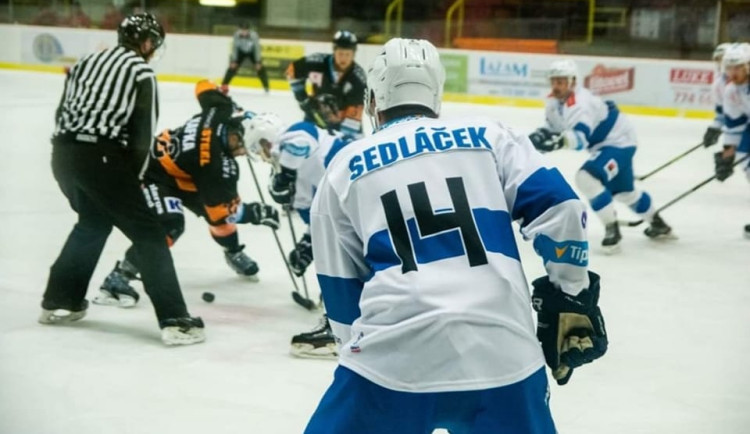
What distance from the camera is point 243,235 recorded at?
15.4 ft

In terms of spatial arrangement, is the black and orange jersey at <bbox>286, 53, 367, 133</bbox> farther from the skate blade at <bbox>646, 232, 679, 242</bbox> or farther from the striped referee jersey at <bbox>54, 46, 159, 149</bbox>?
the striped referee jersey at <bbox>54, 46, 159, 149</bbox>

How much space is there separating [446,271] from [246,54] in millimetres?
9992

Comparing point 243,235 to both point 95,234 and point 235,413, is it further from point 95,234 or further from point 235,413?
point 235,413

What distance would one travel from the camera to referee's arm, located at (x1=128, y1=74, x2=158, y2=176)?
9.75 feet

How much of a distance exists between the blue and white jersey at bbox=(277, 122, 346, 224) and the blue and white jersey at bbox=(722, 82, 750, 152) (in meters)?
3.11

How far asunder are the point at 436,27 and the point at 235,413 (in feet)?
25.7

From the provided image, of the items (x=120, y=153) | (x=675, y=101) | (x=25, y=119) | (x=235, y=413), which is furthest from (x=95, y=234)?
(x=675, y=101)

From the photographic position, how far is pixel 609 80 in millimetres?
10047

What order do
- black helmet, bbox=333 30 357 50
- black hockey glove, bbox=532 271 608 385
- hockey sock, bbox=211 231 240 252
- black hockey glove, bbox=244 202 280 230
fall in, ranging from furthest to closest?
black helmet, bbox=333 30 357 50
hockey sock, bbox=211 231 240 252
black hockey glove, bbox=244 202 280 230
black hockey glove, bbox=532 271 608 385

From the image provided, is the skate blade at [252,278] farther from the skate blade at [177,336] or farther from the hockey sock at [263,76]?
the hockey sock at [263,76]

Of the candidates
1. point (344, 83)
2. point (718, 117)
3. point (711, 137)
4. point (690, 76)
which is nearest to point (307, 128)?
point (344, 83)

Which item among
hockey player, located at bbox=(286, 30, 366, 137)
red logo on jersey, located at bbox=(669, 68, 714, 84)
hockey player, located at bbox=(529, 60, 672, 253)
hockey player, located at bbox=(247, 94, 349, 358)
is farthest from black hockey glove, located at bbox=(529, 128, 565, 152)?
red logo on jersey, located at bbox=(669, 68, 714, 84)

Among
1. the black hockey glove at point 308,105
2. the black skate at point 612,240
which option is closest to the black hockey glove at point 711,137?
the black skate at point 612,240

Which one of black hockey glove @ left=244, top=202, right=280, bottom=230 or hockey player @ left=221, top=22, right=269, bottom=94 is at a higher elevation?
hockey player @ left=221, top=22, right=269, bottom=94
